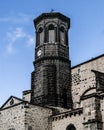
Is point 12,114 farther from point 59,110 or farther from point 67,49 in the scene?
point 67,49

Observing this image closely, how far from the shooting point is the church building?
90.5 ft

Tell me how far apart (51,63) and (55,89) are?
2869mm

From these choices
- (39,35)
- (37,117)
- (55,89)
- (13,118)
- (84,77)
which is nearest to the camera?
(37,117)

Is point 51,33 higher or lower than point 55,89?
higher

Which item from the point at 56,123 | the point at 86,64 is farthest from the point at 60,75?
the point at 56,123

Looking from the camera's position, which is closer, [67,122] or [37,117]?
[67,122]

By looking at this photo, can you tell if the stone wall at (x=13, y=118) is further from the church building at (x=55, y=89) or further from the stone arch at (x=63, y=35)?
the stone arch at (x=63, y=35)

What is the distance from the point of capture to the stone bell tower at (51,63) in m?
Answer: 31.7

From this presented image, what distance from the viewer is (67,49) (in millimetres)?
34875

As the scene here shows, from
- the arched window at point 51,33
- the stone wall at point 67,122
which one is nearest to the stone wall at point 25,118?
the stone wall at point 67,122

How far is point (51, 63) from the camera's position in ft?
108

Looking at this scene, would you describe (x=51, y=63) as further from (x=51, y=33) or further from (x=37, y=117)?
(x=37, y=117)

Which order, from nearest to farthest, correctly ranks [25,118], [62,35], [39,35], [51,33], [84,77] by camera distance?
[25,118] < [84,77] < [51,33] < [62,35] < [39,35]

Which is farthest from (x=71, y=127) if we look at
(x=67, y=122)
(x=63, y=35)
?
(x=63, y=35)
